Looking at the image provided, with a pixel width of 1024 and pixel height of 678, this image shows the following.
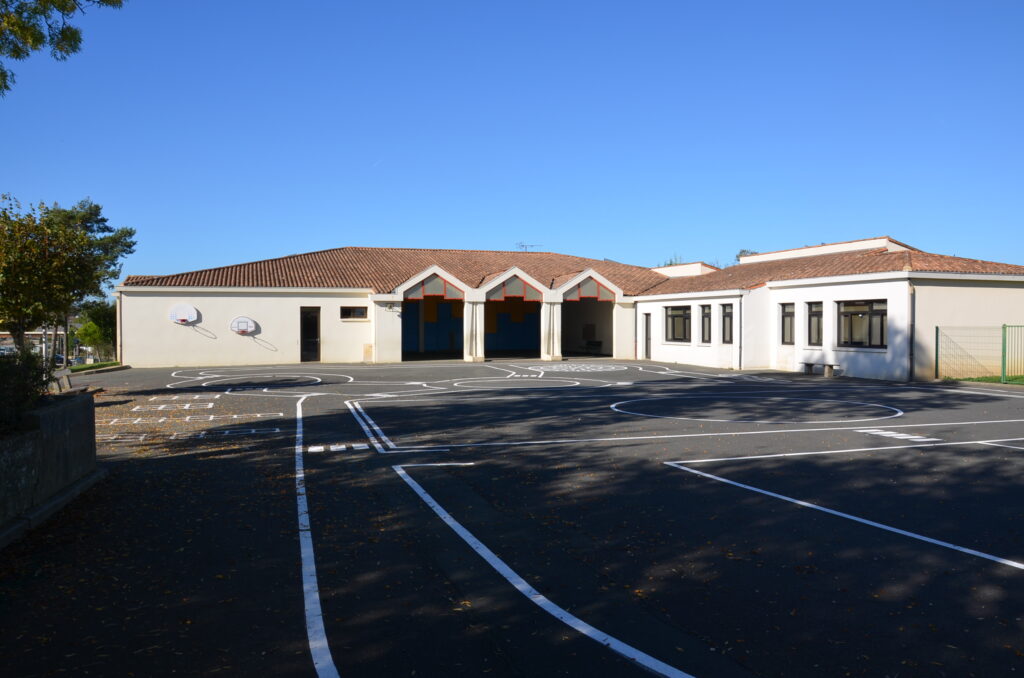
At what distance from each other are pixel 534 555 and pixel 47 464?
5.57 m

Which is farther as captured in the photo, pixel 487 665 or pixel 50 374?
pixel 50 374

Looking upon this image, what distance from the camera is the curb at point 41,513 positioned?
23.3ft

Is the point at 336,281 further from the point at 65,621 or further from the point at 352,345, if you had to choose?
the point at 65,621

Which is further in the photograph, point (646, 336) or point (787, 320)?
point (646, 336)

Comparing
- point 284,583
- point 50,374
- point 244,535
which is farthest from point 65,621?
point 50,374

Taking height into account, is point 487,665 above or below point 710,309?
below

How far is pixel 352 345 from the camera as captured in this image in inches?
1457

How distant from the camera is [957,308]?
82.9 feet

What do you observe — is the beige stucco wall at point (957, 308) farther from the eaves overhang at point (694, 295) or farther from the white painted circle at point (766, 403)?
the white painted circle at point (766, 403)

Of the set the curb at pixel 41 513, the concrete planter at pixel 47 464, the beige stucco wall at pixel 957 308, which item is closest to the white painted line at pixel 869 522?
the curb at pixel 41 513

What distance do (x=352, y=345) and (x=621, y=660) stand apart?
110 feet

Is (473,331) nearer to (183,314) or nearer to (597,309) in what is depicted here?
(597,309)

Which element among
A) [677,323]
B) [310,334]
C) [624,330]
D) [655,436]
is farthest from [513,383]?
[624,330]

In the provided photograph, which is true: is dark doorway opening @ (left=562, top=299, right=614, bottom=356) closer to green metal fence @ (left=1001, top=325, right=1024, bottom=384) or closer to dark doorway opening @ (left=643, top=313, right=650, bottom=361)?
dark doorway opening @ (left=643, top=313, right=650, bottom=361)
